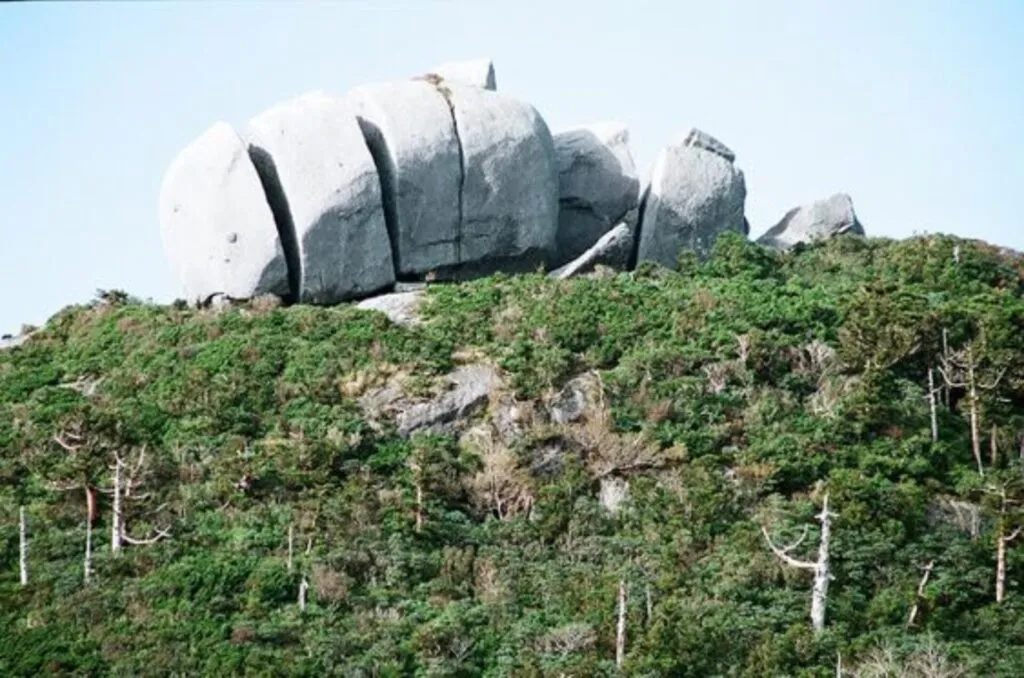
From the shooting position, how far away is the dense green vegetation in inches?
1100

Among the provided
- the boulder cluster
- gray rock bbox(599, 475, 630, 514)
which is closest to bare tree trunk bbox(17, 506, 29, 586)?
gray rock bbox(599, 475, 630, 514)

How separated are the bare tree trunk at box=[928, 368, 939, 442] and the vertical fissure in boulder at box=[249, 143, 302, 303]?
1730cm

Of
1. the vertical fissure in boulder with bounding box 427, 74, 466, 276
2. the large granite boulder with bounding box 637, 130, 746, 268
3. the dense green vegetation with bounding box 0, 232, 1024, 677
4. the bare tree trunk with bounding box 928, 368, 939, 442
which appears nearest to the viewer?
the dense green vegetation with bounding box 0, 232, 1024, 677

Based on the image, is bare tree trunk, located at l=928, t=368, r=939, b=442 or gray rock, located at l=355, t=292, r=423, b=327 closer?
A: bare tree trunk, located at l=928, t=368, r=939, b=442

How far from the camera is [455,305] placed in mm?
41562

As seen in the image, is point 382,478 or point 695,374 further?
point 695,374

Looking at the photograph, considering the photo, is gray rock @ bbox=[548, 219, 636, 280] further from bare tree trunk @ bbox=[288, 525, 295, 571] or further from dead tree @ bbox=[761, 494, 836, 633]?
dead tree @ bbox=[761, 494, 836, 633]

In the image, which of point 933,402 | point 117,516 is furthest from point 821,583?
point 117,516

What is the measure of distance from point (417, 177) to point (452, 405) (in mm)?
9492

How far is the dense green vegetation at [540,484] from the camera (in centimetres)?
2794

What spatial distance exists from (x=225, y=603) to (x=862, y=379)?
15.6 metres

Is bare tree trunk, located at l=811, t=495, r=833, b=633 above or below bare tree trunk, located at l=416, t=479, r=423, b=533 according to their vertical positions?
below

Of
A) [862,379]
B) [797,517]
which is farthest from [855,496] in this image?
[862,379]

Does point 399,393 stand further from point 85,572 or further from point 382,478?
point 85,572
